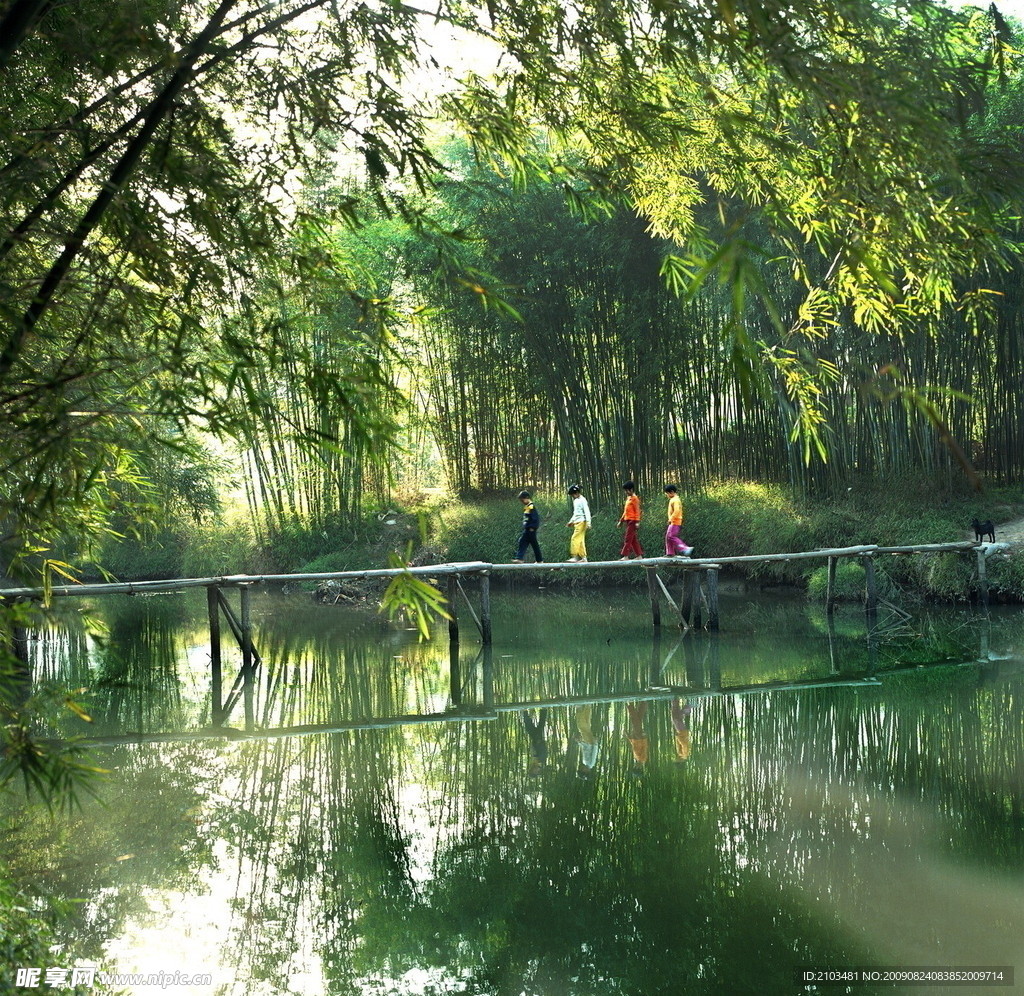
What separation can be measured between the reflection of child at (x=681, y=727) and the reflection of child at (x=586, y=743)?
1.49ft

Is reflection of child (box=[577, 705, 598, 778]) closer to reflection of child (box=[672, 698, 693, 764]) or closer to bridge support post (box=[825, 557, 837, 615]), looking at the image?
reflection of child (box=[672, 698, 693, 764])

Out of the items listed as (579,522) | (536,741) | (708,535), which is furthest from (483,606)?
(708,535)

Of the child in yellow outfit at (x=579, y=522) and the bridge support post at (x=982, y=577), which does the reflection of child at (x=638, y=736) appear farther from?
the bridge support post at (x=982, y=577)

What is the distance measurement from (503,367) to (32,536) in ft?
37.6

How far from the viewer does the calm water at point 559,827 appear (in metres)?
3.39

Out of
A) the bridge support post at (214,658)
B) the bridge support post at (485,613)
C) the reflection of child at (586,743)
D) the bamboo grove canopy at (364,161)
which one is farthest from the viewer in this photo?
the bridge support post at (485,613)

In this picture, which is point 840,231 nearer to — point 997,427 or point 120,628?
point 997,427

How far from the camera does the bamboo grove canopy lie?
90.0 inches

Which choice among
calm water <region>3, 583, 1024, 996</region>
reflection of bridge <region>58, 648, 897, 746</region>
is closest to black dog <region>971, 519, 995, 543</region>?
calm water <region>3, 583, 1024, 996</region>

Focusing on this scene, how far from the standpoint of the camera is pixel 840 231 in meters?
2.80

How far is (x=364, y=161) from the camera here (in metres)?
2.80

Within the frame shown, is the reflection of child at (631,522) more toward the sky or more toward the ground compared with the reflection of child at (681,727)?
more toward the sky

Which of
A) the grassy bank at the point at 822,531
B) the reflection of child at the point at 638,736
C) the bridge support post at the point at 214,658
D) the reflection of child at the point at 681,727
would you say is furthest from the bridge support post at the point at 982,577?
the bridge support post at the point at 214,658

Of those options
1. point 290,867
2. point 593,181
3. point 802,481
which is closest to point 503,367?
point 802,481
